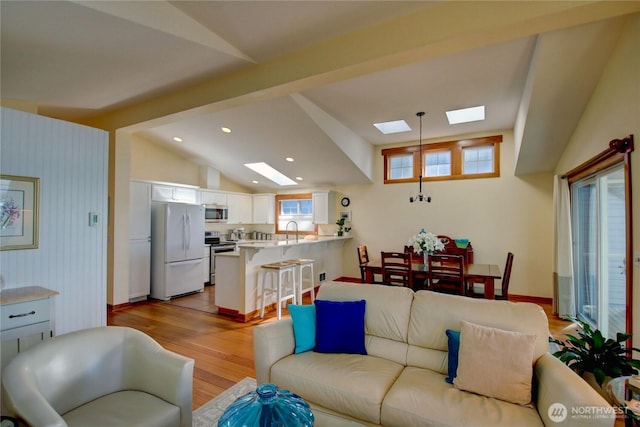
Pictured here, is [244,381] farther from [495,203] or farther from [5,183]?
[495,203]

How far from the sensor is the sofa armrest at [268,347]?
2.08 m

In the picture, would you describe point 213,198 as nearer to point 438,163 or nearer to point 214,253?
point 214,253

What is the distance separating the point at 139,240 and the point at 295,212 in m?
3.45

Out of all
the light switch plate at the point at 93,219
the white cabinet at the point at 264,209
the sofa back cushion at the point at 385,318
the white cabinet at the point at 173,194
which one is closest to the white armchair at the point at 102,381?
the sofa back cushion at the point at 385,318

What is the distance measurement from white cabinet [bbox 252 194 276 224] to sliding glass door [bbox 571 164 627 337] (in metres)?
5.90

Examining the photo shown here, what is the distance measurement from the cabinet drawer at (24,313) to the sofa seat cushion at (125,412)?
1.17 meters

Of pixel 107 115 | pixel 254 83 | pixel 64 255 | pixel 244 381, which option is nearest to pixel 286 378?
pixel 244 381

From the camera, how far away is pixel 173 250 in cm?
525

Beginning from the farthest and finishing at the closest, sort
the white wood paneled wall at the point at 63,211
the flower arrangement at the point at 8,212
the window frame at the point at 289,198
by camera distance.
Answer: the window frame at the point at 289,198, the white wood paneled wall at the point at 63,211, the flower arrangement at the point at 8,212

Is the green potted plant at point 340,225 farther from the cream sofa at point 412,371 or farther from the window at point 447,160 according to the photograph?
the cream sofa at point 412,371

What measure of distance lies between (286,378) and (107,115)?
470 cm

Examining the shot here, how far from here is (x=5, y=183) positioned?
8.30 ft

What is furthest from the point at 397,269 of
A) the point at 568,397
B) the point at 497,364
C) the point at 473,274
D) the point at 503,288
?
the point at 568,397

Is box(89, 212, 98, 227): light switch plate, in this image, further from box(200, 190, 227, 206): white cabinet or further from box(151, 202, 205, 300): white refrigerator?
box(200, 190, 227, 206): white cabinet
